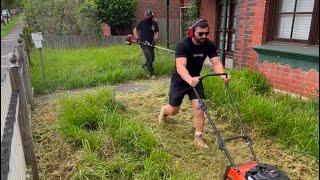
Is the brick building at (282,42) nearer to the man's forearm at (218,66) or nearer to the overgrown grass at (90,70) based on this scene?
the man's forearm at (218,66)

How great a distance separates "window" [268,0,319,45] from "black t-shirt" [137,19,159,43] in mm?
3187

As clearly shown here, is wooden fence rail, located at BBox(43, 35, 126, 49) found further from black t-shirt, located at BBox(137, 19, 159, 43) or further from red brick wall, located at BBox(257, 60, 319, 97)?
red brick wall, located at BBox(257, 60, 319, 97)

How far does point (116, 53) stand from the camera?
1145 cm

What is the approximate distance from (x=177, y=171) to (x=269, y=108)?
1.79m

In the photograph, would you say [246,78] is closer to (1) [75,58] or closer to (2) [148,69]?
(2) [148,69]

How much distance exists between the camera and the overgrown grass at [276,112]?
14.1 feet

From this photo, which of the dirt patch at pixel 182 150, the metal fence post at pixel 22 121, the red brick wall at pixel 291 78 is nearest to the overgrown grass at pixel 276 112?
the dirt patch at pixel 182 150

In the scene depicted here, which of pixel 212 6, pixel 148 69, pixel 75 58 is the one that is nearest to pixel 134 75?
pixel 148 69

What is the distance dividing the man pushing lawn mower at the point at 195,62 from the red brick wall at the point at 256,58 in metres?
2.29

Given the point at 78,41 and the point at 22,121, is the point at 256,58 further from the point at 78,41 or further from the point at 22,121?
the point at 78,41

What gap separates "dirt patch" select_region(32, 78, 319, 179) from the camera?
3.91 m

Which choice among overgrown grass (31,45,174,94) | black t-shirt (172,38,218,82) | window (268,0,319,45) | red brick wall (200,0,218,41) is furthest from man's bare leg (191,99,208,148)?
red brick wall (200,0,218,41)

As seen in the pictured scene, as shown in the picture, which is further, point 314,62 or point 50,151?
point 314,62

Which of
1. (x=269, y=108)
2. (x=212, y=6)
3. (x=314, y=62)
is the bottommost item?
(x=269, y=108)
